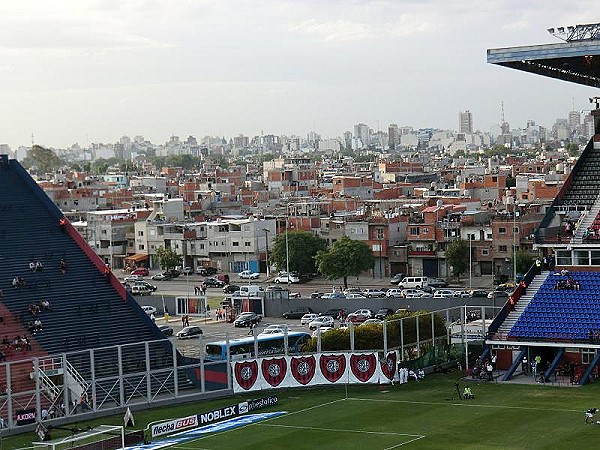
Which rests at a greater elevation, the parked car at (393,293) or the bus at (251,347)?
the bus at (251,347)

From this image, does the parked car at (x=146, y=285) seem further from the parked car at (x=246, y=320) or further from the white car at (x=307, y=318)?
the white car at (x=307, y=318)

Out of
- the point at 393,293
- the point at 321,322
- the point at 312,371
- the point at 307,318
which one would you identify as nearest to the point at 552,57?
the point at 312,371

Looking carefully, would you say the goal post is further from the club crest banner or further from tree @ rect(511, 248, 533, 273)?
tree @ rect(511, 248, 533, 273)

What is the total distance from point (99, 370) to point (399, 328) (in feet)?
42.0

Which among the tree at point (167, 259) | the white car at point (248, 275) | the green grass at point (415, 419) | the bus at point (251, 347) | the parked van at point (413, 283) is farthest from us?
the tree at point (167, 259)

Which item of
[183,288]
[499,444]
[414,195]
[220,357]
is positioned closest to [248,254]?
[183,288]

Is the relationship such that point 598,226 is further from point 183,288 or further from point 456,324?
point 183,288

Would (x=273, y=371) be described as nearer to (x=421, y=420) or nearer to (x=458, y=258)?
(x=421, y=420)

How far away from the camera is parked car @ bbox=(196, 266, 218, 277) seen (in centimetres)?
11022

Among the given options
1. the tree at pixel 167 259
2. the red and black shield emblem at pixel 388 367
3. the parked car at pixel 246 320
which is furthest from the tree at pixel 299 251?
the red and black shield emblem at pixel 388 367

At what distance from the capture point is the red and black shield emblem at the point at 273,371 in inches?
1965

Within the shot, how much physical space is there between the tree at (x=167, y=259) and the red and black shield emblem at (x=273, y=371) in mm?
62543

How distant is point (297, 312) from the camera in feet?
261

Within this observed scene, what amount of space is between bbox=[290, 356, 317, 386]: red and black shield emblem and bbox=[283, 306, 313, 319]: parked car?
2894 centimetres
